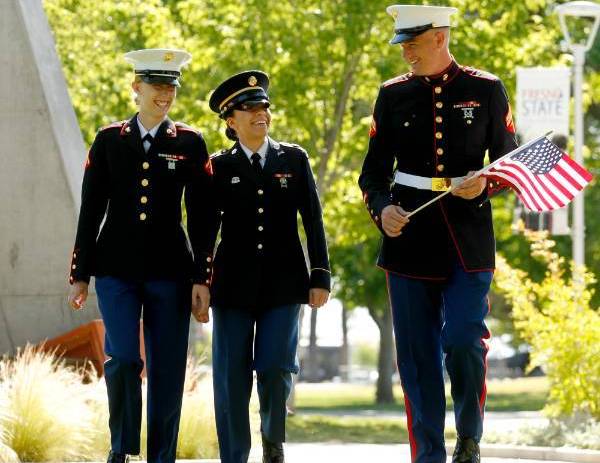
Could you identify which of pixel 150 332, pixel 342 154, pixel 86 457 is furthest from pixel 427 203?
pixel 342 154

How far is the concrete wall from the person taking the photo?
13.7 metres

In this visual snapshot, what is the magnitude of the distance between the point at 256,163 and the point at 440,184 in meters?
1.03

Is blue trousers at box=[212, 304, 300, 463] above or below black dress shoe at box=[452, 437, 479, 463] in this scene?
above

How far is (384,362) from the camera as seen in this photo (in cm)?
3688

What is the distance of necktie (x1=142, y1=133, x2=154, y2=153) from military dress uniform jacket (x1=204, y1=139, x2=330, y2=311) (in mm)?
341

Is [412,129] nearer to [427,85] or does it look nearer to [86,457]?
→ [427,85]

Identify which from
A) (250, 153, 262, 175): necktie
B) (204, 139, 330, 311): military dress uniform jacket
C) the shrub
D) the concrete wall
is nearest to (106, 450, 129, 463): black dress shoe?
(204, 139, 330, 311): military dress uniform jacket

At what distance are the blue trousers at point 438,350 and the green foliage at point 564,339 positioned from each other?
6.28 metres

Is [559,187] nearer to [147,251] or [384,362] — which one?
[147,251]

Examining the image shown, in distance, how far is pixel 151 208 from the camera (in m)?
8.01

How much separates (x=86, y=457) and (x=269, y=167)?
3.40 m

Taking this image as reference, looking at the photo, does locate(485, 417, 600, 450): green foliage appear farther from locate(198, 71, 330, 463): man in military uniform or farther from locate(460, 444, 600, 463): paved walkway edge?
locate(198, 71, 330, 463): man in military uniform

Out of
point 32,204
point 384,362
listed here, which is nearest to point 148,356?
point 32,204

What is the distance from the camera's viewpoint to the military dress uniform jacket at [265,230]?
8.04 m
